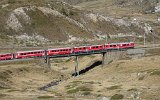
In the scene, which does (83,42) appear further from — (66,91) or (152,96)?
(152,96)

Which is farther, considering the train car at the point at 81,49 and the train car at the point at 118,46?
the train car at the point at 118,46

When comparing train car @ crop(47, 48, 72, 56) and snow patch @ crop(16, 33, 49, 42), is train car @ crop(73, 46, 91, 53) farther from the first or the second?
snow patch @ crop(16, 33, 49, 42)

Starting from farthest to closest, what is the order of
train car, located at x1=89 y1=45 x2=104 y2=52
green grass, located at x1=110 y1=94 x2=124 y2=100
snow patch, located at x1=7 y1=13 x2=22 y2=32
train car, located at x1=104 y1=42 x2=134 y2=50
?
1. snow patch, located at x1=7 y1=13 x2=22 y2=32
2. train car, located at x1=104 y1=42 x2=134 y2=50
3. train car, located at x1=89 y1=45 x2=104 y2=52
4. green grass, located at x1=110 y1=94 x2=124 y2=100

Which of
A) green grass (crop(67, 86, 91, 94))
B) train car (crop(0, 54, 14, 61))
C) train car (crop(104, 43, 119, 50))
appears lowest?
green grass (crop(67, 86, 91, 94))

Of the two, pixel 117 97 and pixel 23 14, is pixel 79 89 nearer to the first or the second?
pixel 117 97

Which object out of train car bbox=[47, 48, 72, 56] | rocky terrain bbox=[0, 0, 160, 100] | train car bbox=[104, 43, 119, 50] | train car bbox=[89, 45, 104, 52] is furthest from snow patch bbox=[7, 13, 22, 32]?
train car bbox=[104, 43, 119, 50]

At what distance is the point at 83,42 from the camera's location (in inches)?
7539

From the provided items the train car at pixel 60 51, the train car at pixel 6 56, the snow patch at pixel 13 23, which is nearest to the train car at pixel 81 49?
the train car at pixel 60 51

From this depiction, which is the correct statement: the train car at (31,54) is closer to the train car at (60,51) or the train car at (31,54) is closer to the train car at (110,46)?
the train car at (60,51)

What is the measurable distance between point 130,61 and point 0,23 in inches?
3485

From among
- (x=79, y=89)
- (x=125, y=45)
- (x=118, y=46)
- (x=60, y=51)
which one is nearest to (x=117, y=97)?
(x=79, y=89)

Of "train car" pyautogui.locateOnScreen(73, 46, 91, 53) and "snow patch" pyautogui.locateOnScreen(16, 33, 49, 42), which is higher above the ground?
"snow patch" pyautogui.locateOnScreen(16, 33, 49, 42)

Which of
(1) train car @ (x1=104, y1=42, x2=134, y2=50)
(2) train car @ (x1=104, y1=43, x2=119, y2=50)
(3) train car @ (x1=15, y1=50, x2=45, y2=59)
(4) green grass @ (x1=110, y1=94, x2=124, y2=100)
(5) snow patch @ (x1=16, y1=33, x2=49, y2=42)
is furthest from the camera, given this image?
(5) snow patch @ (x1=16, y1=33, x2=49, y2=42)

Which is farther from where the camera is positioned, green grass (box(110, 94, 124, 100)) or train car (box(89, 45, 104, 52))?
train car (box(89, 45, 104, 52))
